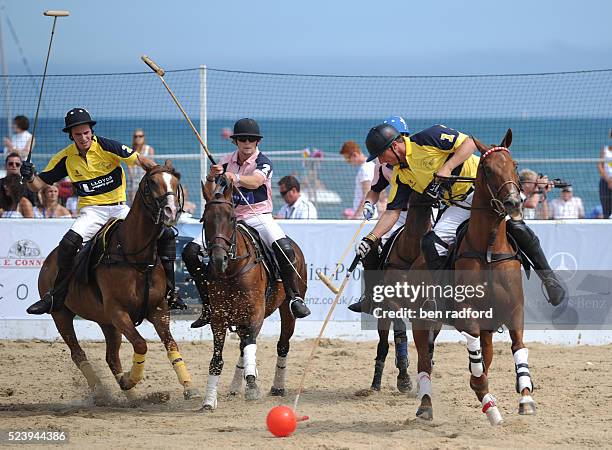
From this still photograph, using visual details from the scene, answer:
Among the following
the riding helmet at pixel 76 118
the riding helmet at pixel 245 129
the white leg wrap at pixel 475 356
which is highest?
the riding helmet at pixel 245 129

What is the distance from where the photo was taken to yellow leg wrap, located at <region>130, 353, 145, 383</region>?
937 cm

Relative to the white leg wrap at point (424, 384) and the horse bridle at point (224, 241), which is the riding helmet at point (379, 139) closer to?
the horse bridle at point (224, 241)

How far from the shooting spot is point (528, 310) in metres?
13.0

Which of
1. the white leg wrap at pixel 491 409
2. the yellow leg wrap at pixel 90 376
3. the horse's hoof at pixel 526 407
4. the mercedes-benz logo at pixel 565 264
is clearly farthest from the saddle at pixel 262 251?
the mercedes-benz logo at pixel 565 264

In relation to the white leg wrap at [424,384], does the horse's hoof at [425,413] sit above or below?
below

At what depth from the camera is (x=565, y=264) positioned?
42.3 feet

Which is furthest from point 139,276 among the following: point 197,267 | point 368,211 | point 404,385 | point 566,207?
point 566,207

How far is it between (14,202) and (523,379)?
8.48 meters

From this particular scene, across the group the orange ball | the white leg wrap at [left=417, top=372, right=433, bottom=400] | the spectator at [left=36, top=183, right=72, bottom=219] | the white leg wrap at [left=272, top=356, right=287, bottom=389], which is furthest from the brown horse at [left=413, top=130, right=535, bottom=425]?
the spectator at [left=36, top=183, right=72, bottom=219]

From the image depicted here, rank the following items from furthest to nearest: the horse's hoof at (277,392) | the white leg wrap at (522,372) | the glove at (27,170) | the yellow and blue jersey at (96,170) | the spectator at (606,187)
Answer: the spectator at (606,187) → the horse's hoof at (277,392) → the glove at (27,170) → the yellow and blue jersey at (96,170) → the white leg wrap at (522,372)

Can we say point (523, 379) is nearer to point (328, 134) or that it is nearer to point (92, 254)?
point (92, 254)

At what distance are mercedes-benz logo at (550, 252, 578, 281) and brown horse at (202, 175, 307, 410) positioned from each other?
16.3 feet

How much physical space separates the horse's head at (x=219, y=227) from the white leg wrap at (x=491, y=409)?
98.3 inches

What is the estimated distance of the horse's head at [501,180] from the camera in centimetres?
744
